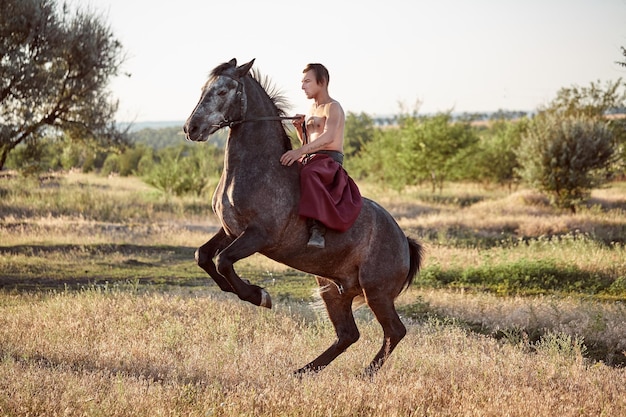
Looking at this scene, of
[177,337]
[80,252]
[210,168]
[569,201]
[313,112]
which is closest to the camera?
[313,112]

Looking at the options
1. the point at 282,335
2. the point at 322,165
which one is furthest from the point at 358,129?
the point at 322,165

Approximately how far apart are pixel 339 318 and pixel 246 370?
1159mm

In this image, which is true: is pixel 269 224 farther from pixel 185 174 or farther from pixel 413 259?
pixel 185 174

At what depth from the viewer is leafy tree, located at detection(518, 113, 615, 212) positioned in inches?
1181

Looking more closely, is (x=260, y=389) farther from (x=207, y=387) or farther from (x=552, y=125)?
(x=552, y=125)

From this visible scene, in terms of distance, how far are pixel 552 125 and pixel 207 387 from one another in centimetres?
2701

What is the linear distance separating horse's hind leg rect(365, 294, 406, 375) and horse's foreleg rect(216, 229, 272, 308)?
4.57ft

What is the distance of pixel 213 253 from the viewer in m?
6.85

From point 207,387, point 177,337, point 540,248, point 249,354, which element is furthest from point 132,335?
point 540,248

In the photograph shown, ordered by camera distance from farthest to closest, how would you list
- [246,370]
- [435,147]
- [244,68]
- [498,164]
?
1. [498,164]
2. [435,147]
3. [246,370]
4. [244,68]

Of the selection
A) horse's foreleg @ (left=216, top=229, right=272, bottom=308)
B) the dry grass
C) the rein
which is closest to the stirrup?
horse's foreleg @ (left=216, top=229, right=272, bottom=308)

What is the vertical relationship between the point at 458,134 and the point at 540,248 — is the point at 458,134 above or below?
above

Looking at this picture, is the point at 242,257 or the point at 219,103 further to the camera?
the point at 219,103

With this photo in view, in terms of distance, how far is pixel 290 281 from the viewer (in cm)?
1694
